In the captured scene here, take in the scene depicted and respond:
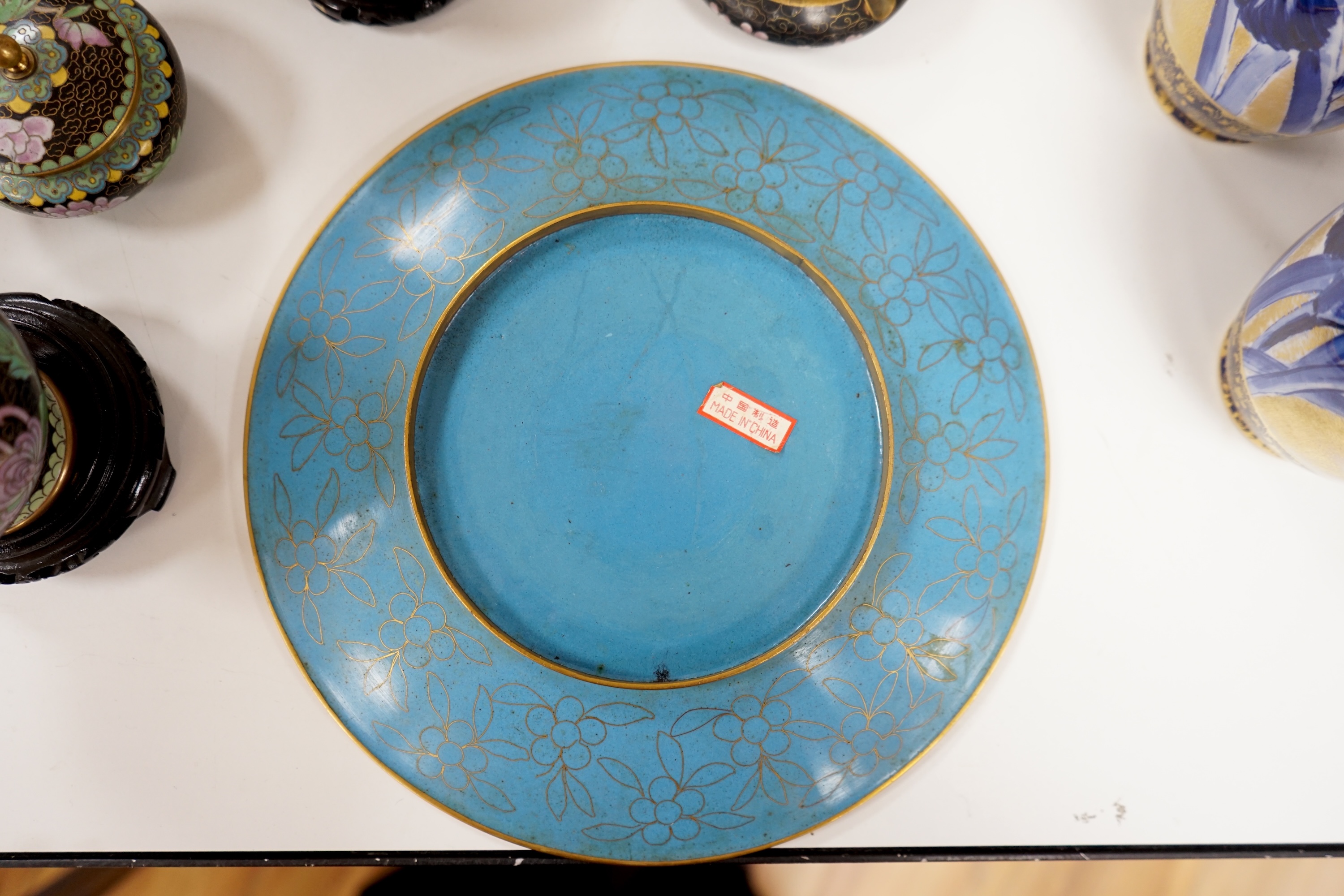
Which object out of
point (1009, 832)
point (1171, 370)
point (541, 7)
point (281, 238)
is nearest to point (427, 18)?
point (541, 7)

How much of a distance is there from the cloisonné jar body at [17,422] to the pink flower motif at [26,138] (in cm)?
29

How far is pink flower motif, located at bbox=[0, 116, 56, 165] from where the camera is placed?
2.25 feet

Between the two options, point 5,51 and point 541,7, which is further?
point 541,7

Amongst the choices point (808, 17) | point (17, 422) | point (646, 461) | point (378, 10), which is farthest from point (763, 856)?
point (378, 10)

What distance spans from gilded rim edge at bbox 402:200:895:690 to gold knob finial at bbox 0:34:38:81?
0.44 m

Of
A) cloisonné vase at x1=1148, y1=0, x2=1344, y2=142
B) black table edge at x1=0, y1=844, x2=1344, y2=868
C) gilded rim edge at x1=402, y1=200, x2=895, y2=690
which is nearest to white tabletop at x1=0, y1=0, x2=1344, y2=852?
black table edge at x1=0, y1=844, x2=1344, y2=868

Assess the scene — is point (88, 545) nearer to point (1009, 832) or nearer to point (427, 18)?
point (427, 18)

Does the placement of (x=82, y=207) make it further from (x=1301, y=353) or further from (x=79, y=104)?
(x=1301, y=353)

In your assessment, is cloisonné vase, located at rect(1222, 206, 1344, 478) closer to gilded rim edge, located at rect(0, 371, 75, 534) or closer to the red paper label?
the red paper label

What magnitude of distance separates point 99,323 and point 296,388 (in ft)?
0.82

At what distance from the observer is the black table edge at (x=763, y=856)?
814 mm

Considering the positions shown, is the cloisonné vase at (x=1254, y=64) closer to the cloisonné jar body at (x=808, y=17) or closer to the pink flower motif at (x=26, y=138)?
the cloisonné jar body at (x=808, y=17)

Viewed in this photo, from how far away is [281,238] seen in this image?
82cm

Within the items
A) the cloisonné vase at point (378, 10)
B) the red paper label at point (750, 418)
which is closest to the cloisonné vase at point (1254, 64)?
the red paper label at point (750, 418)
